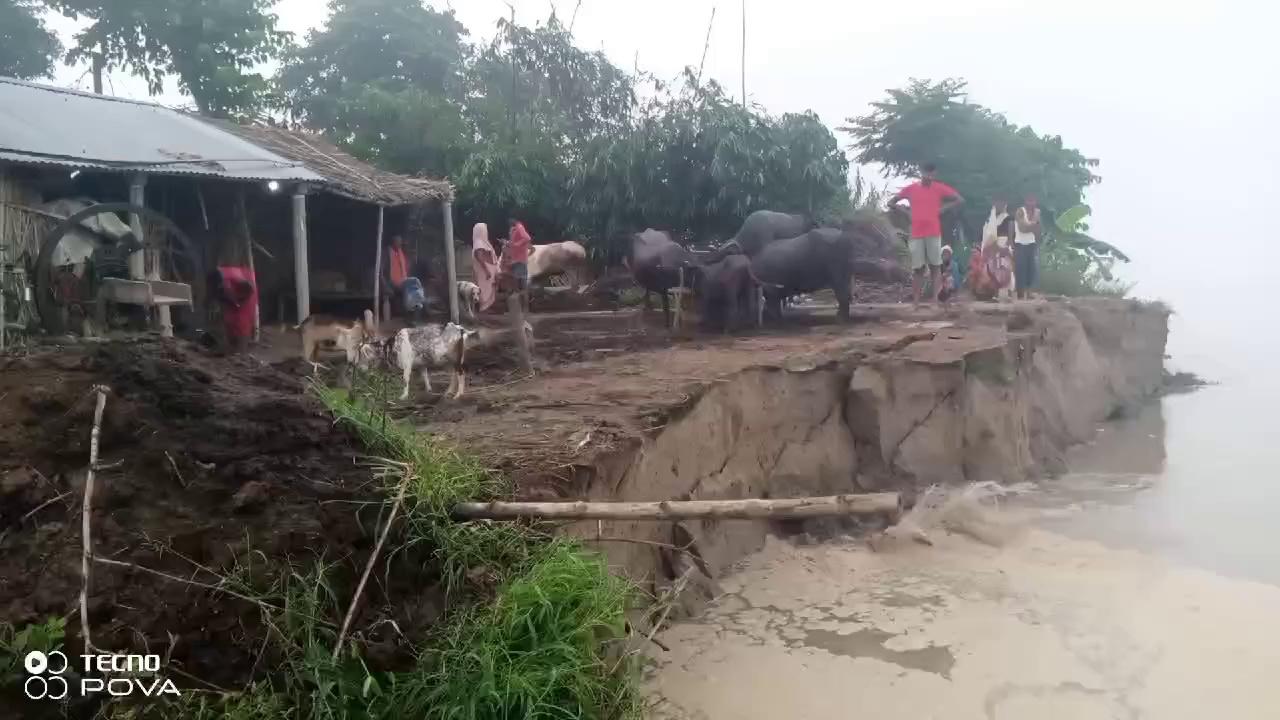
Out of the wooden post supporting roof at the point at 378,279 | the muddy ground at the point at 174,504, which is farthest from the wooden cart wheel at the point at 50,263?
the muddy ground at the point at 174,504

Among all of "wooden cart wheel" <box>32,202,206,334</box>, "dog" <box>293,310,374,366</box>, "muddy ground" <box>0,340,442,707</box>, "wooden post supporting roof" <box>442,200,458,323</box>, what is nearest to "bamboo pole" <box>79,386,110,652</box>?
"muddy ground" <box>0,340,442,707</box>

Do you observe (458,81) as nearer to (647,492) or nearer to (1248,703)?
(647,492)

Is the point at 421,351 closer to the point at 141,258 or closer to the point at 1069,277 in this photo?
the point at 141,258

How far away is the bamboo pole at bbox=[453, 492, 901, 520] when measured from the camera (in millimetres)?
3984

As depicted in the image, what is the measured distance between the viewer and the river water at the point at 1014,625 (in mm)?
4855

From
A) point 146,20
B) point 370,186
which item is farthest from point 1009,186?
point 146,20

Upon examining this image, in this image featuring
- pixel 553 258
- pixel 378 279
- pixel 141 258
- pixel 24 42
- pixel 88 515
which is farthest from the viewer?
pixel 24 42

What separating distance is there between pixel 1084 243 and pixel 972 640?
18463 millimetres

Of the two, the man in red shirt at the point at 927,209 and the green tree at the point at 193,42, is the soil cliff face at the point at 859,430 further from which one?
the green tree at the point at 193,42

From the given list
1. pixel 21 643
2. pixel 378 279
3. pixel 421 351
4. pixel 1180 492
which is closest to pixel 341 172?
pixel 378 279

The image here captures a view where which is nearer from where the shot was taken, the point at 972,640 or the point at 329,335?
the point at 972,640

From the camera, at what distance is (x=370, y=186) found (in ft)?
38.5

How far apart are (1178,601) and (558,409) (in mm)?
4577

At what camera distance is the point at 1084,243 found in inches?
838
